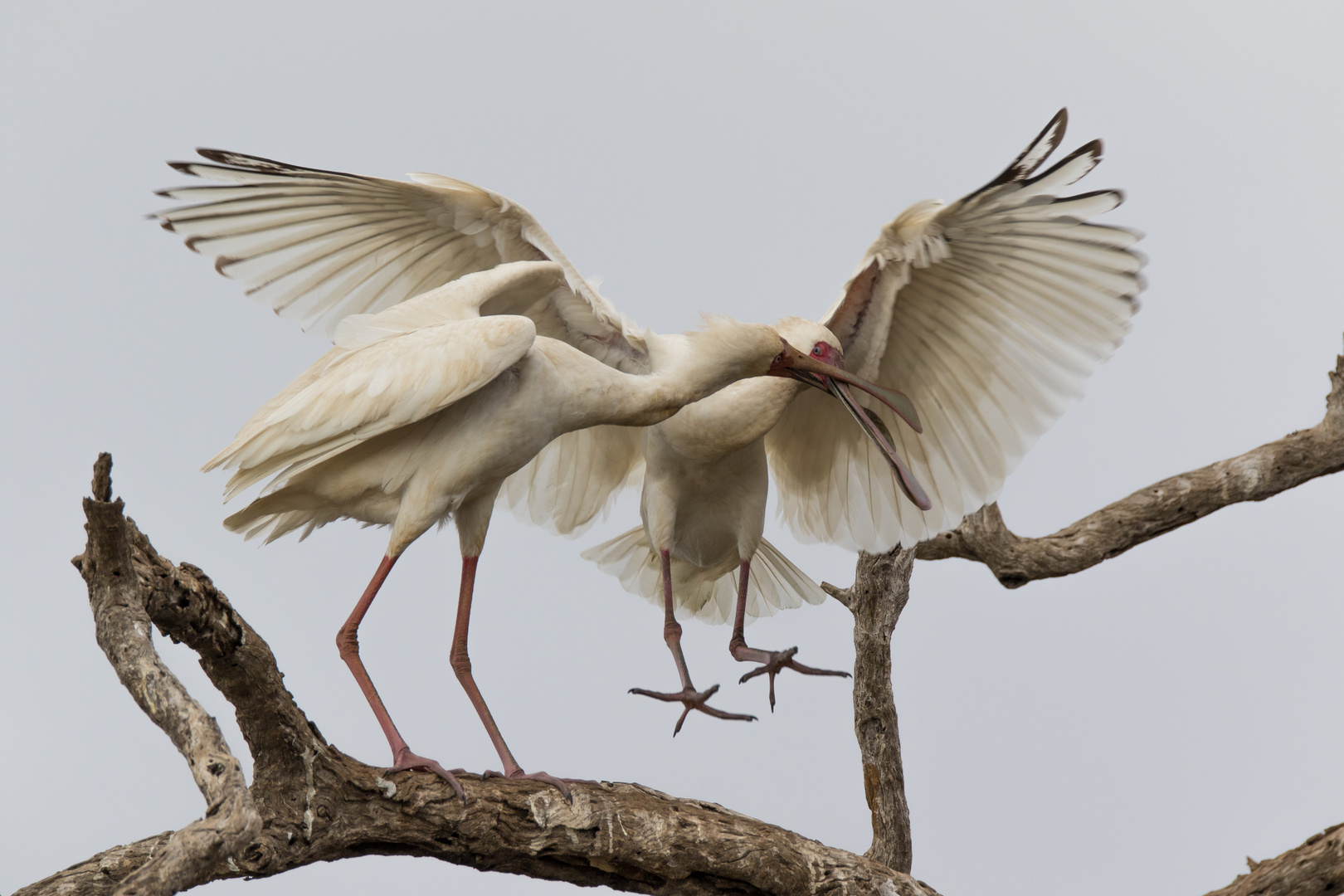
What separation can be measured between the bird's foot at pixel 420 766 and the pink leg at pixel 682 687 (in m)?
1.49

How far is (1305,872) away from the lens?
426 centimetres

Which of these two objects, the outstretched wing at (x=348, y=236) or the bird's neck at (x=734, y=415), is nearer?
the outstretched wing at (x=348, y=236)

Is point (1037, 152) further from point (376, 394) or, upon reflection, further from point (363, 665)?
point (363, 665)

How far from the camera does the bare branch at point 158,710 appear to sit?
A: 9.95 ft

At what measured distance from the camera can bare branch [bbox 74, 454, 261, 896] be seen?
3033 mm

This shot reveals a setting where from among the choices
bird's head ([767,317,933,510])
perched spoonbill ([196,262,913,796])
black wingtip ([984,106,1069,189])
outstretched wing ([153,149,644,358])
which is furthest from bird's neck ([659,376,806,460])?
black wingtip ([984,106,1069,189])

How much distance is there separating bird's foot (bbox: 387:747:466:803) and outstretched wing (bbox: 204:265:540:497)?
0.99 metres

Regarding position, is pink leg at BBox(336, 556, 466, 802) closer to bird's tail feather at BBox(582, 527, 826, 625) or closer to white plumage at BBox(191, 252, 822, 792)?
white plumage at BBox(191, 252, 822, 792)

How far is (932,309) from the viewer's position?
18.4 ft

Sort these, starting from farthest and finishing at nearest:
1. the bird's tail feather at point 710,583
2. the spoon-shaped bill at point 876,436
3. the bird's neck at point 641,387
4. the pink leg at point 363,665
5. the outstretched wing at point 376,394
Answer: the bird's tail feather at point 710,583
the spoon-shaped bill at point 876,436
the bird's neck at point 641,387
the pink leg at point 363,665
the outstretched wing at point 376,394

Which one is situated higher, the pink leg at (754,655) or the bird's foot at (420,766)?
the pink leg at (754,655)

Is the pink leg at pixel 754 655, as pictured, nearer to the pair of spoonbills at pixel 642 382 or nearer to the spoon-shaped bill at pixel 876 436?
the pair of spoonbills at pixel 642 382

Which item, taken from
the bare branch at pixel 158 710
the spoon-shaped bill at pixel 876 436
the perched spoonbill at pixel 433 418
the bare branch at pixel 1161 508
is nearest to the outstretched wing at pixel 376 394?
the perched spoonbill at pixel 433 418

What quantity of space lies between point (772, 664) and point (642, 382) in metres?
1.80
